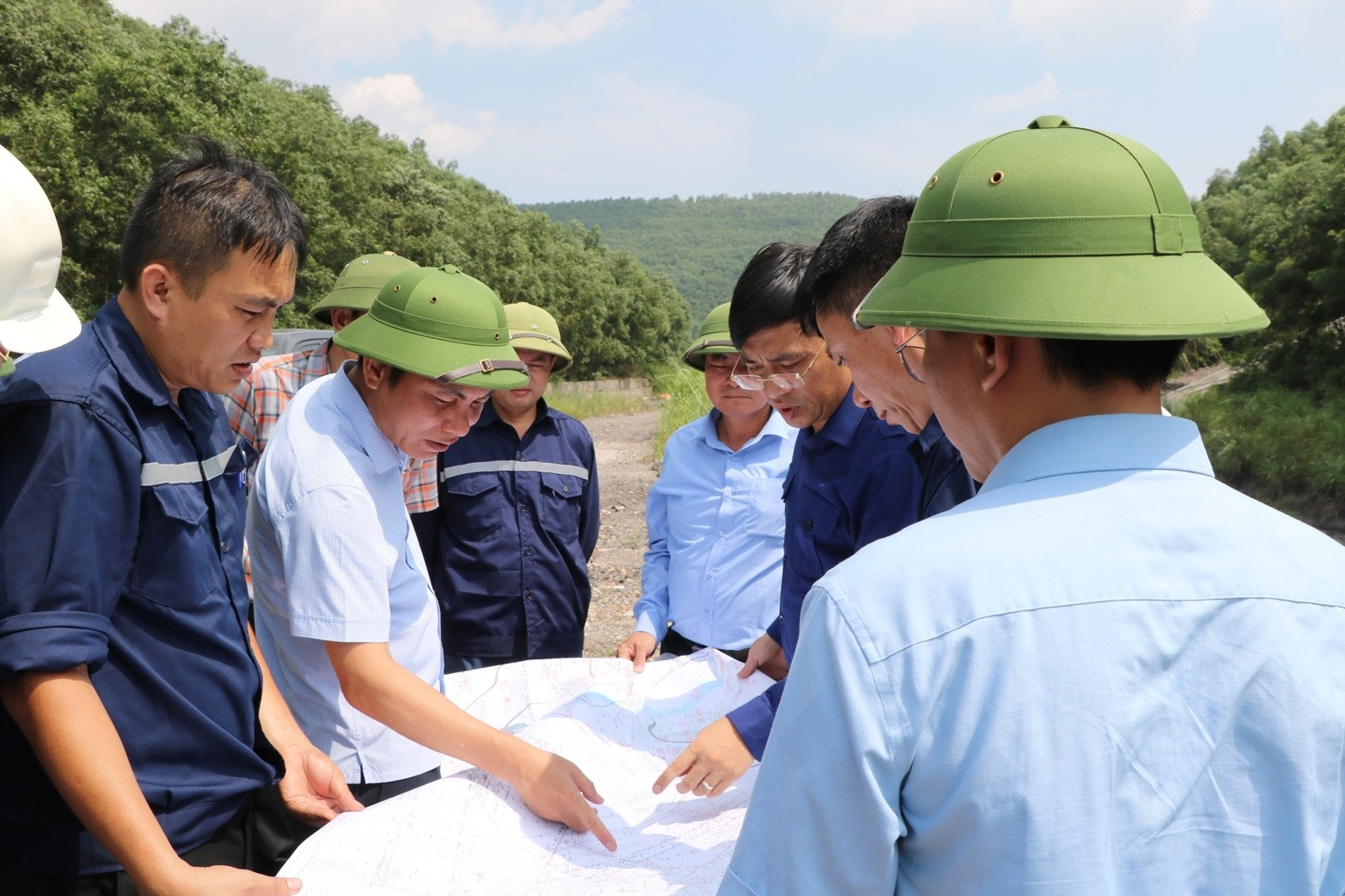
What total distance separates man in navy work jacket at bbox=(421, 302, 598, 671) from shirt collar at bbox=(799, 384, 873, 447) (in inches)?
58.6

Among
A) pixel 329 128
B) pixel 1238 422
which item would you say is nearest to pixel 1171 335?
pixel 1238 422

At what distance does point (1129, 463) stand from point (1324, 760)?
29 centimetres

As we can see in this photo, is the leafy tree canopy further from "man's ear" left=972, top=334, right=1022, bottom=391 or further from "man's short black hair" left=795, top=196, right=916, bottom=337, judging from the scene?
"man's ear" left=972, top=334, right=1022, bottom=391

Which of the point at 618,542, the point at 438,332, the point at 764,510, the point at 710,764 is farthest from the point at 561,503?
the point at 618,542

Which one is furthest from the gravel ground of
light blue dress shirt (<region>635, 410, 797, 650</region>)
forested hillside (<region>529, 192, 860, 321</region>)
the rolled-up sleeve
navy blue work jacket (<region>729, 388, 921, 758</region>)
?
forested hillside (<region>529, 192, 860, 321</region>)

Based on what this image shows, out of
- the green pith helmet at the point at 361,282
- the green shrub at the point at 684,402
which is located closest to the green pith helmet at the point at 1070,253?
the green pith helmet at the point at 361,282

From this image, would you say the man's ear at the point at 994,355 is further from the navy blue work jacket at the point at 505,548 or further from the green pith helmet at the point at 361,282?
the green pith helmet at the point at 361,282

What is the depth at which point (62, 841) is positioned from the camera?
59.9 inches

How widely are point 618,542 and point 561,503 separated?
254 inches

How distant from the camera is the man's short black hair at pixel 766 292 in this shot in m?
2.63

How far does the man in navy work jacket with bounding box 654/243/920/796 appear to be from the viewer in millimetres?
1923

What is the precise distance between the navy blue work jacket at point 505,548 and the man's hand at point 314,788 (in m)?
1.62

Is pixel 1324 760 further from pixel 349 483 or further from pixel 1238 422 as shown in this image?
pixel 1238 422

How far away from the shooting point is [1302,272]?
48.6ft
